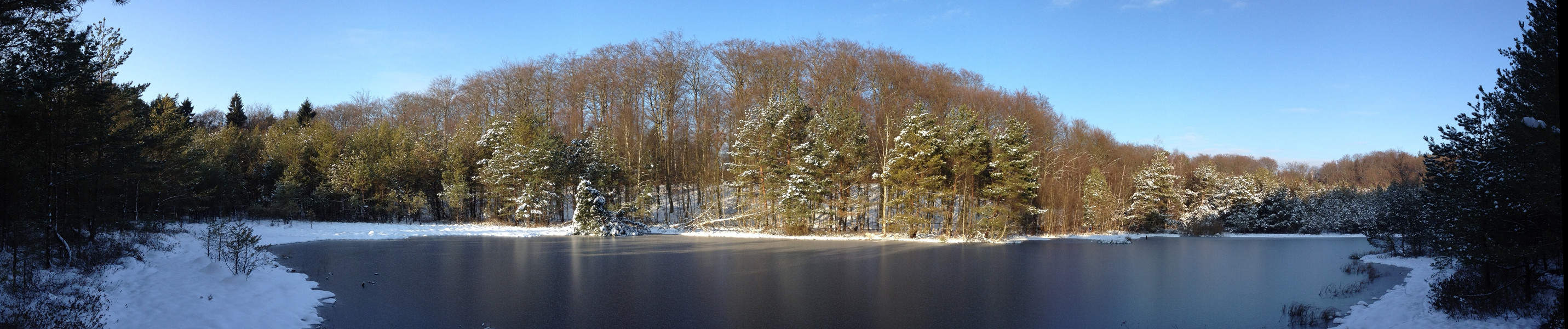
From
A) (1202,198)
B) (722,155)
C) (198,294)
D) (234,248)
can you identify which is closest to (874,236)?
(722,155)

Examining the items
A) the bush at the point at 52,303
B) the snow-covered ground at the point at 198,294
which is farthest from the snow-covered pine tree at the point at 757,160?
the bush at the point at 52,303

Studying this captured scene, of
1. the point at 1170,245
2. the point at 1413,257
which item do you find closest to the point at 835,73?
the point at 1170,245

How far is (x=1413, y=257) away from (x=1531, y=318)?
16787 mm

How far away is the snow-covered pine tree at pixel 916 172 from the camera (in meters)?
28.3

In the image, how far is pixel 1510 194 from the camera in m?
8.61

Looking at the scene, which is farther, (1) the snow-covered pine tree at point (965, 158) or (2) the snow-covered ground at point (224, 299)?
(1) the snow-covered pine tree at point (965, 158)

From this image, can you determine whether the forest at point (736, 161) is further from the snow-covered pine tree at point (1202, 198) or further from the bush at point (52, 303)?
the bush at point (52, 303)

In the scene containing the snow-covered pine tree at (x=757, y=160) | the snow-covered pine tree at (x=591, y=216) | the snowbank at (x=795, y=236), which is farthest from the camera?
the snow-covered pine tree at (x=757, y=160)

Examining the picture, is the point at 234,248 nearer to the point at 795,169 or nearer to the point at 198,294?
the point at 198,294

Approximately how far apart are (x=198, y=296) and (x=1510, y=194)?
17.0 meters

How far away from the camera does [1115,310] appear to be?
10438 millimetres

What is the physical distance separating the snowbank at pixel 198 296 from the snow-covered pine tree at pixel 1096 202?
3492 centimetres

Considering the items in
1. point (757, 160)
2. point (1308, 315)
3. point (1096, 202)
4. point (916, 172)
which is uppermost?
point (757, 160)

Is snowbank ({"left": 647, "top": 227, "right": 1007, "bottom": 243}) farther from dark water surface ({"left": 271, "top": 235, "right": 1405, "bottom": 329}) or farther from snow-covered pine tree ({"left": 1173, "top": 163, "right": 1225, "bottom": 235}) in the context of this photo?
snow-covered pine tree ({"left": 1173, "top": 163, "right": 1225, "bottom": 235})
